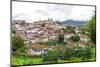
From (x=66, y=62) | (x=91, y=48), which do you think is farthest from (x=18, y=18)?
(x=91, y=48)

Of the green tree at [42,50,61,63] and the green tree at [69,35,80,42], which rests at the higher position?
the green tree at [69,35,80,42]

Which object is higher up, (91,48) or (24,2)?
(24,2)

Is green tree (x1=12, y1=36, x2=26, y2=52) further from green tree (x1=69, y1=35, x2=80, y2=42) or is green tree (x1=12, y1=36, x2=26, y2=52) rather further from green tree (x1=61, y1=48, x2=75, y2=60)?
green tree (x1=69, y1=35, x2=80, y2=42)

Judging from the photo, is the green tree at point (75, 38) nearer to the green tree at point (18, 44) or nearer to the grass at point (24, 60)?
the grass at point (24, 60)

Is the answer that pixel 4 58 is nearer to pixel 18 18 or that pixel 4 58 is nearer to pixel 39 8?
pixel 18 18

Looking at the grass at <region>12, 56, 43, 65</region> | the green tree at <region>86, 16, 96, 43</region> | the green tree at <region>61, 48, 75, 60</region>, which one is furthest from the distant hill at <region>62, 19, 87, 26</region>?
the grass at <region>12, 56, 43, 65</region>

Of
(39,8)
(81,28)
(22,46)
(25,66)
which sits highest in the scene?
(39,8)

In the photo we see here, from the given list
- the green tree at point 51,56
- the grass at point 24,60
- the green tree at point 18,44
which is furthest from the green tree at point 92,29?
the green tree at point 18,44

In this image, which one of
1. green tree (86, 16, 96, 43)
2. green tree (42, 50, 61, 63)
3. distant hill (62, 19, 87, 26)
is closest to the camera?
green tree (42, 50, 61, 63)
